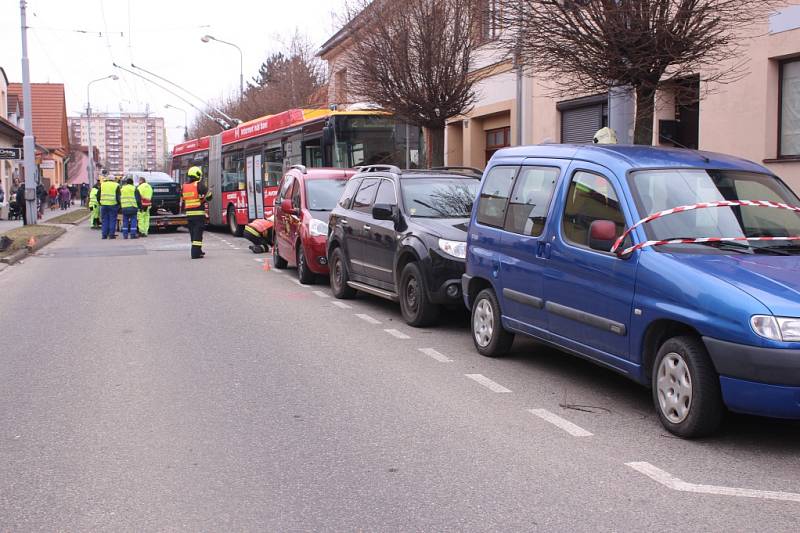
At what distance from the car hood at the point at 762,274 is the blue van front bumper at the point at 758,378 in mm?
259

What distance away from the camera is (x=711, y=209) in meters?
6.39

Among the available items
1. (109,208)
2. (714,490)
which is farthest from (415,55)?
(714,490)

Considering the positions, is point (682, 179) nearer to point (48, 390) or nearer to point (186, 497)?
point (186, 497)

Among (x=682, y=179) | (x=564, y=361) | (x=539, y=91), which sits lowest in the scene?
(x=564, y=361)

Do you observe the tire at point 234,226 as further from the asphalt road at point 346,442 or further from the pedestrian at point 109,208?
the asphalt road at point 346,442

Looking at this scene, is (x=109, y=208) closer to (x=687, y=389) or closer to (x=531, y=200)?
(x=531, y=200)

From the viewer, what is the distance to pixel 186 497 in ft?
15.3

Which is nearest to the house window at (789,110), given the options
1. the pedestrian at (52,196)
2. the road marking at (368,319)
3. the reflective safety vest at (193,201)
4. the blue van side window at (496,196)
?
the road marking at (368,319)

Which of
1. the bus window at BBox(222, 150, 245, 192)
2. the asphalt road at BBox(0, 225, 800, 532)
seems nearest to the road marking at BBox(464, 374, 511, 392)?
the asphalt road at BBox(0, 225, 800, 532)

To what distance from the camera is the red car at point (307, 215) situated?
547 inches

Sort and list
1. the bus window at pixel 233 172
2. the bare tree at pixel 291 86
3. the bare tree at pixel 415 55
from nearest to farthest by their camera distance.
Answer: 1. the bare tree at pixel 415 55
2. the bus window at pixel 233 172
3. the bare tree at pixel 291 86

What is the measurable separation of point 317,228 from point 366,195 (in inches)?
90.6

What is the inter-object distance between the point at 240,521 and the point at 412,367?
381 cm

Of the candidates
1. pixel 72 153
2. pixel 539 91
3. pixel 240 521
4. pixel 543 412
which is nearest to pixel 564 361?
pixel 543 412
